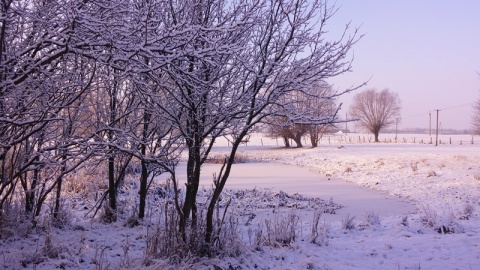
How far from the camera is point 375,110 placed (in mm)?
71125

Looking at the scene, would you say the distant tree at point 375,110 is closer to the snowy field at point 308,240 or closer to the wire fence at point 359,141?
the wire fence at point 359,141

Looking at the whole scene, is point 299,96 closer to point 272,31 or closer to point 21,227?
point 272,31

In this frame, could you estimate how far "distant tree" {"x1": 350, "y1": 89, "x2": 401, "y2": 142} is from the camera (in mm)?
70688

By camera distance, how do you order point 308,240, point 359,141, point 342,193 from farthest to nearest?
1. point 359,141
2. point 342,193
3. point 308,240

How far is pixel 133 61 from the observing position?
13.6ft

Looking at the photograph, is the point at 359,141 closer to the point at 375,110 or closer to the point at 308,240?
the point at 375,110

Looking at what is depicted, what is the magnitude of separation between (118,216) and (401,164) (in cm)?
1872

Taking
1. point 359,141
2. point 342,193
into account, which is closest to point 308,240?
point 342,193

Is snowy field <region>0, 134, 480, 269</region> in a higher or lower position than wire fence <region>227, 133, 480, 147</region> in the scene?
lower

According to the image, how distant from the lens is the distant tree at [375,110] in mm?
70688

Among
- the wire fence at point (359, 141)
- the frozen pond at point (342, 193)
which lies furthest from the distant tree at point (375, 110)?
the frozen pond at point (342, 193)

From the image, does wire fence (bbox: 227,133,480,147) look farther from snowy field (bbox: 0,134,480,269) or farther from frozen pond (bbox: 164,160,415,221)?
snowy field (bbox: 0,134,480,269)

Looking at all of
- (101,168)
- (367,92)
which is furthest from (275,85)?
(367,92)

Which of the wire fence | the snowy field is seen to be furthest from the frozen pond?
the wire fence
